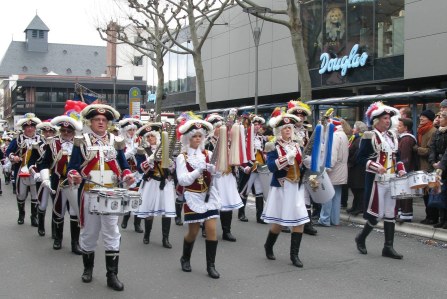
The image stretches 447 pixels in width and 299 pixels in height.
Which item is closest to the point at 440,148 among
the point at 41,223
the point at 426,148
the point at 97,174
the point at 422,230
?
the point at 426,148

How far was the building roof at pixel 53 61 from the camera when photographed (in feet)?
405

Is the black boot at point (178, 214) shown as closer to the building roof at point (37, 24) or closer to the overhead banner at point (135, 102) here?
the overhead banner at point (135, 102)

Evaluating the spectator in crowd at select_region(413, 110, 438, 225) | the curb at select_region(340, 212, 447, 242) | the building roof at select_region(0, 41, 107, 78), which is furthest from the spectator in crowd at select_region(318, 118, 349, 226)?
the building roof at select_region(0, 41, 107, 78)

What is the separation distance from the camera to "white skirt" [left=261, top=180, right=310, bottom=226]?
7387 millimetres

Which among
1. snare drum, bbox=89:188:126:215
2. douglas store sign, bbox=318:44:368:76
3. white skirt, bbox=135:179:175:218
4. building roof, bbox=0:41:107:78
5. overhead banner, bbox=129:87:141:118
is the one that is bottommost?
white skirt, bbox=135:179:175:218

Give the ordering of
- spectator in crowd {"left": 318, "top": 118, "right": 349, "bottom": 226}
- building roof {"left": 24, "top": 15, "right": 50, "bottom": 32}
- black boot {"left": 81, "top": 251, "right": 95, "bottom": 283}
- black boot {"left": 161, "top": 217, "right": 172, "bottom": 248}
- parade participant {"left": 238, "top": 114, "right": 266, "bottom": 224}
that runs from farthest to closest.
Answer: building roof {"left": 24, "top": 15, "right": 50, "bottom": 32} → parade participant {"left": 238, "top": 114, "right": 266, "bottom": 224} → spectator in crowd {"left": 318, "top": 118, "right": 349, "bottom": 226} → black boot {"left": 161, "top": 217, "right": 172, "bottom": 248} → black boot {"left": 81, "top": 251, "right": 95, "bottom": 283}

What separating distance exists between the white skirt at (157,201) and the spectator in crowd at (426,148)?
179 inches

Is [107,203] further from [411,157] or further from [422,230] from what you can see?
[411,157]

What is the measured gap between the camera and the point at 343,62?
23.2 m

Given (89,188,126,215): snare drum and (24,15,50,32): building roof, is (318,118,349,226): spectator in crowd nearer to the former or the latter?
(89,188,126,215): snare drum

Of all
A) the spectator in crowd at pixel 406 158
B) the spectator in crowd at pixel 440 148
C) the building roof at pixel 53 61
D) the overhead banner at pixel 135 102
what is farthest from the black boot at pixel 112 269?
the building roof at pixel 53 61

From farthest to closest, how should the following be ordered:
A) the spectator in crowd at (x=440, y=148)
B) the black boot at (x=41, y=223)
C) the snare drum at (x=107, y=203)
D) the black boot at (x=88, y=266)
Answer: the black boot at (x=41, y=223), the spectator in crowd at (x=440, y=148), the black boot at (x=88, y=266), the snare drum at (x=107, y=203)

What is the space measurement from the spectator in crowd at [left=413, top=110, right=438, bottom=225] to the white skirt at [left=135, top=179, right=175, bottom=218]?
455 centimetres

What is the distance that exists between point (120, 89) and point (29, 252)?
73306 millimetres
